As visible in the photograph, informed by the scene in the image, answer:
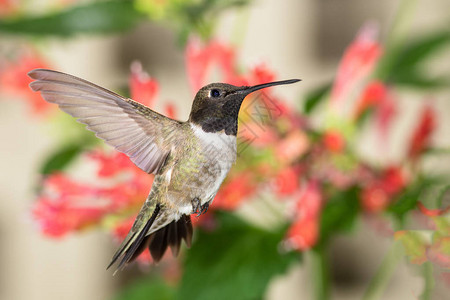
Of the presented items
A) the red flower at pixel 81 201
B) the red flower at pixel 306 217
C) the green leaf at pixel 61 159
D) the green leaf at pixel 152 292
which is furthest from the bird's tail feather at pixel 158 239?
the green leaf at pixel 152 292

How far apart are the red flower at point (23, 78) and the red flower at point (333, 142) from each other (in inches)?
12.0

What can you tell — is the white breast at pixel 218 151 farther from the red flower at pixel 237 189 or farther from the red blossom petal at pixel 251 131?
the red flower at pixel 237 189

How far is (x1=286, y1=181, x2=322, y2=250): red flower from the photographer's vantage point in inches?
14.2

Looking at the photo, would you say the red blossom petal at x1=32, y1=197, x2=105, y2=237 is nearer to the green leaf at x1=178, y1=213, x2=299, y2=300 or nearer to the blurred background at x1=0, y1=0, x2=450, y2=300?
the blurred background at x1=0, y1=0, x2=450, y2=300

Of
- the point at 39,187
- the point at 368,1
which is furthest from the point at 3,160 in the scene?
the point at 39,187

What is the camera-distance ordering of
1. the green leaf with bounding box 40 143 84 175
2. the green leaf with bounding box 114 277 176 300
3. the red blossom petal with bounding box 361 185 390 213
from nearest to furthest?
the red blossom petal with bounding box 361 185 390 213
the green leaf with bounding box 40 143 84 175
the green leaf with bounding box 114 277 176 300

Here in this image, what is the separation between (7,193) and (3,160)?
0.32ft

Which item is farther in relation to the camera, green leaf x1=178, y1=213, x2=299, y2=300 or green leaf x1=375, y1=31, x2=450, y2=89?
green leaf x1=375, y1=31, x2=450, y2=89

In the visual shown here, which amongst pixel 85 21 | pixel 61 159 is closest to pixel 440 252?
pixel 85 21

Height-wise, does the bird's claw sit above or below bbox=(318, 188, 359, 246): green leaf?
above

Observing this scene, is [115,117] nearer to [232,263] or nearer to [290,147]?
[290,147]

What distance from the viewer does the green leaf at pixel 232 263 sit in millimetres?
391

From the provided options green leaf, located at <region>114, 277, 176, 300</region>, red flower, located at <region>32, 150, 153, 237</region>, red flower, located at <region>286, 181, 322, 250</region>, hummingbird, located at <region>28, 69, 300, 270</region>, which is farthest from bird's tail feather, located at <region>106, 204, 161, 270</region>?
green leaf, located at <region>114, 277, 176, 300</region>

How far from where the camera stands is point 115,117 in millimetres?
137
